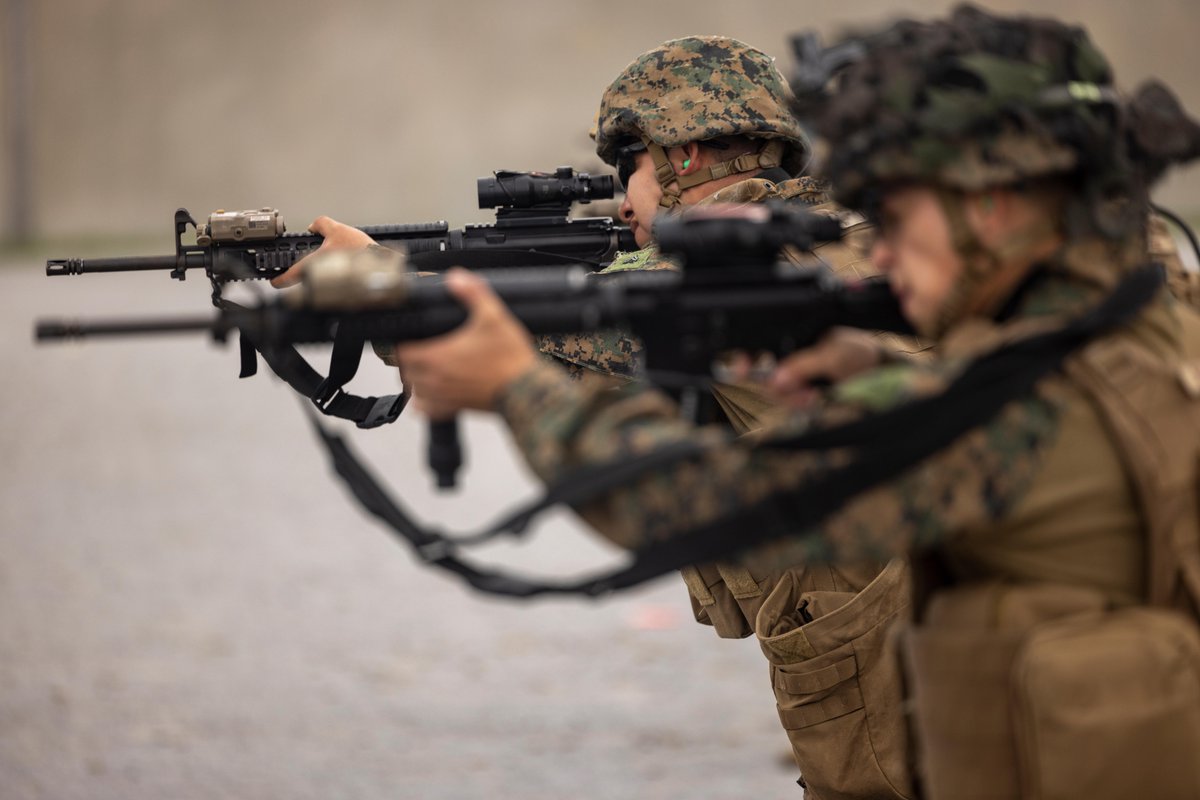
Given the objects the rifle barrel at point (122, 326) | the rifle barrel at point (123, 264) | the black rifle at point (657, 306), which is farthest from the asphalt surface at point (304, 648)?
the rifle barrel at point (122, 326)

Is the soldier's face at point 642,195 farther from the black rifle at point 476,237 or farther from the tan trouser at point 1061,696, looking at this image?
the tan trouser at point 1061,696

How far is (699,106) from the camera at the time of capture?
4.37 m

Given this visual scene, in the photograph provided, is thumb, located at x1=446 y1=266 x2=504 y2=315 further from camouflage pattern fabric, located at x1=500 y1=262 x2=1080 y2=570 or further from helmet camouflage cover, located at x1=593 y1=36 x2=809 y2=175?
helmet camouflage cover, located at x1=593 y1=36 x2=809 y2=175

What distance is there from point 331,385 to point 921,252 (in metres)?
2.08

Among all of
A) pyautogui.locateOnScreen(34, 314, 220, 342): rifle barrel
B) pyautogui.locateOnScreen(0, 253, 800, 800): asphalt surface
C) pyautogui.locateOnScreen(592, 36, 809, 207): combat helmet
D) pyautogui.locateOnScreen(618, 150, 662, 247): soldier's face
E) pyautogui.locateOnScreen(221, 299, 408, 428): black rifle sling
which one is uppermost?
pyautogui.locateOnScreen(592, 36, 809, 207): combat helmet

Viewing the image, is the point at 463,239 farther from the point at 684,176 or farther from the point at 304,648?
the point at 304,648

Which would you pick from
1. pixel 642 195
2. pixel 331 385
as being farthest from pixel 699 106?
pixel 331 385

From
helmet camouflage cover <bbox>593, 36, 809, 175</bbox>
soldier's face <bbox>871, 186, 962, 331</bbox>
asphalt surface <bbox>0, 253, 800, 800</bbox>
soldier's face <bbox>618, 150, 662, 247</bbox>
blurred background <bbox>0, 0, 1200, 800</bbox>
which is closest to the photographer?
soldier's face <bbox>871, 186, 962, 331</bbox>

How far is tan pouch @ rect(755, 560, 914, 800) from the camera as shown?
4195 millimetres

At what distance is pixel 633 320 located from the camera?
2721 millimetres

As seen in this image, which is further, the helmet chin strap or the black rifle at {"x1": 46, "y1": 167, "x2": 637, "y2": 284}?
the black rifle at {"x1": 46, "y1": 167, "x2": 637, "y2": 284}

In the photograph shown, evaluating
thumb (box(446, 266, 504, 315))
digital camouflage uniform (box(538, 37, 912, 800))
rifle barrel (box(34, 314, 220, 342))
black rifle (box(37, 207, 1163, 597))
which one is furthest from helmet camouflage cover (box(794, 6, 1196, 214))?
digital camouflage uniform (box(538, 37, 912, 800))

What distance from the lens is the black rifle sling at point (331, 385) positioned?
4.07 metres

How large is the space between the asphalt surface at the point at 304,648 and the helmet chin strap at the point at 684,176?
7.67 ft
